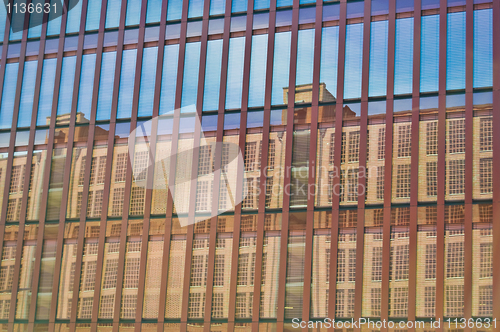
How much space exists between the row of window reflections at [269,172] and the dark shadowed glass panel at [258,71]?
152cm

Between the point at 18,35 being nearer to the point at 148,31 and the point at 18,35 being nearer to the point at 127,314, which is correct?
the point at 148,31

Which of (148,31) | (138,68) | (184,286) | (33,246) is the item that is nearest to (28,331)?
(33,246)

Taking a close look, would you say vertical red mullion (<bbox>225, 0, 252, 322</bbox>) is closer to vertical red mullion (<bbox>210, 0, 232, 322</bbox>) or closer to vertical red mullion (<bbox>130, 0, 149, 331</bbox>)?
vertical red mullion (<bbox>210, 0, 232, 322</bbox>)

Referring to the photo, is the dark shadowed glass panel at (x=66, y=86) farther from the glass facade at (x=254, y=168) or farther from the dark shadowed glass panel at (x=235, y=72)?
the dark shadowed glass panel at (x=235, y=72)

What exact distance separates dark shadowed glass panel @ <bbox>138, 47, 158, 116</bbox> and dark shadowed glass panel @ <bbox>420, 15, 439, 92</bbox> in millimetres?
11068

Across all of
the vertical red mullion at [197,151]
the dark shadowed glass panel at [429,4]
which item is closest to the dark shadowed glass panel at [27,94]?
the vertical red mullion at [197,151]

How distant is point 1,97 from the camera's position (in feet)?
97.2

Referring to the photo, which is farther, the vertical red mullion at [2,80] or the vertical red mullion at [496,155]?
the vertical red mullion at [2,80]

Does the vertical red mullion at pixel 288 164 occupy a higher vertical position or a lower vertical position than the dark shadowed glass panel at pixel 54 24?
lower

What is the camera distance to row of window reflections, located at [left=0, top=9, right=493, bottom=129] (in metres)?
24.3

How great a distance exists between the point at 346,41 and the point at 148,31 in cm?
879

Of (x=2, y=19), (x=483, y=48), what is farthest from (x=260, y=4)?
(x=2, y=19)

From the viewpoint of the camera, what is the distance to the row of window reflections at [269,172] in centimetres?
2342

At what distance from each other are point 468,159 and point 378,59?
5175 mm
